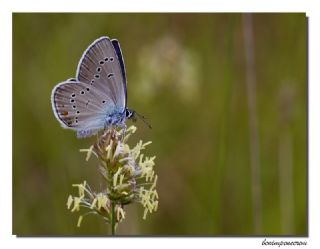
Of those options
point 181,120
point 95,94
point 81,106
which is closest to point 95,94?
point 95,94

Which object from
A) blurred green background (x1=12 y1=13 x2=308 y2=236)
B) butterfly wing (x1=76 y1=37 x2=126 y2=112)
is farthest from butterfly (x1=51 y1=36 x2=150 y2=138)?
blurred green background (x1=12 y1=13 x2=308 y2=236)

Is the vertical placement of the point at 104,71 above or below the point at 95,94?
above

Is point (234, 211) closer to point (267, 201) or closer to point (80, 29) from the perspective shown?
point (267, 201)

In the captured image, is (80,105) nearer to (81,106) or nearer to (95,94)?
(81,106)

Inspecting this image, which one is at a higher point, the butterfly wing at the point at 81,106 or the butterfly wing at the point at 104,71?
the butterfly wing at the point at 104,71

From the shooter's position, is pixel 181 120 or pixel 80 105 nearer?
pixel 80 105

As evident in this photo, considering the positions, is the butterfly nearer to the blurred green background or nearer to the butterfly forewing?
the butterfly forewing

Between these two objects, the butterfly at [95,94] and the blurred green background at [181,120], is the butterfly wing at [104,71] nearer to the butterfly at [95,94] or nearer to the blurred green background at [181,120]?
the butterfly at [95,94]

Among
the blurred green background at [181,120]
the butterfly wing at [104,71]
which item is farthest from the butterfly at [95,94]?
the blurred green background at [181,120]
